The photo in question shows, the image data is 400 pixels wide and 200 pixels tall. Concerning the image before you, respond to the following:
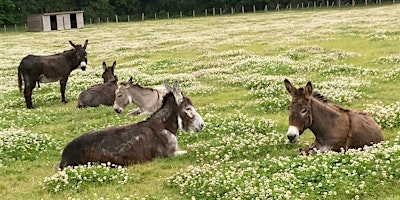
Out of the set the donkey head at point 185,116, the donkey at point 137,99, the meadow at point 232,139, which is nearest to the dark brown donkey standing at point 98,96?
the meadow at point 232,139

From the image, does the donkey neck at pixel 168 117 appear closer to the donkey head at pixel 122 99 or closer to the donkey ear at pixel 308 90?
the donkey ear at pixel 308 90

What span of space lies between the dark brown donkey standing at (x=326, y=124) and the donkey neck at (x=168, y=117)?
3479mm

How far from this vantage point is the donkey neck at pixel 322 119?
12.1 m

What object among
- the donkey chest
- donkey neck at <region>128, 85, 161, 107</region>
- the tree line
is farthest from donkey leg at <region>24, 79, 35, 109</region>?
the tree line

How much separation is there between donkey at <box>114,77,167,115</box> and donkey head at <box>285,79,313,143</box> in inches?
343

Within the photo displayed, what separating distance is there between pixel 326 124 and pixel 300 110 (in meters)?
0.85

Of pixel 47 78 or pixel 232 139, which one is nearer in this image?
pixel 232 139

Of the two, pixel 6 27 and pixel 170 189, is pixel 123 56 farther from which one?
pixel 6 27

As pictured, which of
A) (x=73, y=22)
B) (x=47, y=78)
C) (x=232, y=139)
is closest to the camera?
(x=232, y=139)

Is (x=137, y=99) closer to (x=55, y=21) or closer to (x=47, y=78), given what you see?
(x=47, y=78)

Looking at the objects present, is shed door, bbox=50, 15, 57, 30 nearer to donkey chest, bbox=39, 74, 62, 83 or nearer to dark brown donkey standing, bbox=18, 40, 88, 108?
dark brown donkey standing, bbox=18, 40, 88, 108

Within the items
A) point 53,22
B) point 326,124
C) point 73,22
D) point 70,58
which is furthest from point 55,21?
point 326,124

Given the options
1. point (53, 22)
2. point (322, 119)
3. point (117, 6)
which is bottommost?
point (322, 119)

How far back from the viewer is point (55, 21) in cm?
10319
